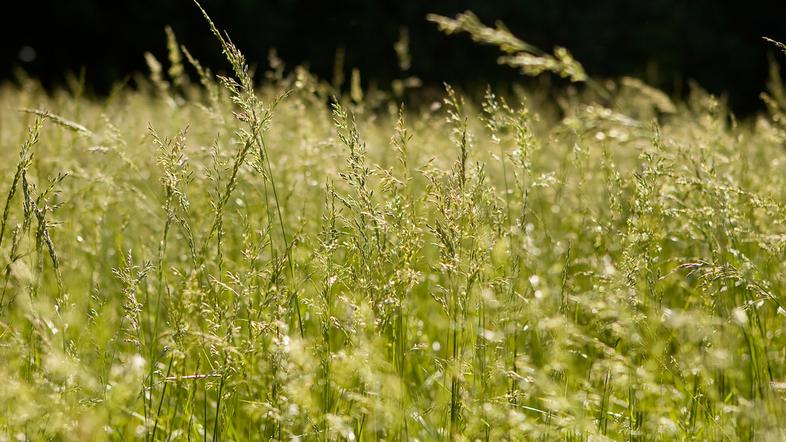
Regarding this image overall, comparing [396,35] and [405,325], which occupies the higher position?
[396,35]

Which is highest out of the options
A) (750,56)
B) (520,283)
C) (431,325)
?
(750,56)

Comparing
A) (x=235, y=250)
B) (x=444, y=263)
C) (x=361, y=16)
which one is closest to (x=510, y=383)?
(x=444, y=263)

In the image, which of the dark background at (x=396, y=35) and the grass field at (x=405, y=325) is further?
the dark background at (x=396, y=35)

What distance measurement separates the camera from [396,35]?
15203mm

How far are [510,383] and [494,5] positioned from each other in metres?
15.1

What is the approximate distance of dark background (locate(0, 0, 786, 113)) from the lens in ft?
49.8

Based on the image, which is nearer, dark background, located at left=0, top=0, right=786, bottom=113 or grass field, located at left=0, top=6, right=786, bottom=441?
grass field, located at left=0, top=6, right=786, bottom=441

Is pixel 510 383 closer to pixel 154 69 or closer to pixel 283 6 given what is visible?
pixel 154 69

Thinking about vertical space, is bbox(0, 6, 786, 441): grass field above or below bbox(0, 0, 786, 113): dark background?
below

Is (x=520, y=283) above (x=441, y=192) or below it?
below

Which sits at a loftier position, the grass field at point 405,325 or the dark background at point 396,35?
the dark background at point 396,35

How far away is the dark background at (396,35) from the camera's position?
49.8 ft

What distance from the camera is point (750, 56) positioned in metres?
15.0

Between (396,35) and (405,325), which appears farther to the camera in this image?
(396,35)
